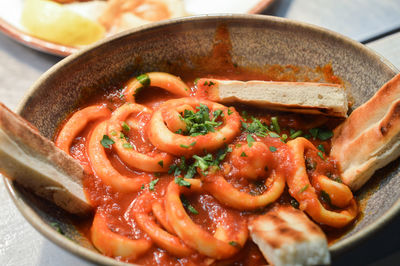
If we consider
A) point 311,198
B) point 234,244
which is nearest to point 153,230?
point 234,244

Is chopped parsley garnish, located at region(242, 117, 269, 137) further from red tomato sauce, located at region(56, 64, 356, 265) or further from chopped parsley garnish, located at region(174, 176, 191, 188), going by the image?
chopped parsley garnish, located at region(174, 176, 191, 188)

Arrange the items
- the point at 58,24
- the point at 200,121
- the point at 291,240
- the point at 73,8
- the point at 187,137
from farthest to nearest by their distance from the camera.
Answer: the point at 73,8, the point at 58,24, the point at 200,121, the point at 187,137, the point at 291,240

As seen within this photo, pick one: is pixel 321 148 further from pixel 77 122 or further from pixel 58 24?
pixel 58 24

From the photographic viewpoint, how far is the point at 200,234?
1.46 meters

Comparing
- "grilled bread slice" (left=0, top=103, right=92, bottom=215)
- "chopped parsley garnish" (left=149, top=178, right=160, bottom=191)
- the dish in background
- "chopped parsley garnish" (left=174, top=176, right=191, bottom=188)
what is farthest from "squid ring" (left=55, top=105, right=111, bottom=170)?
the dish in background

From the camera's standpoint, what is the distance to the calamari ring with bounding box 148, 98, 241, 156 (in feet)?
5.78

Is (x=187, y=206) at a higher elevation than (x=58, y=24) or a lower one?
lower

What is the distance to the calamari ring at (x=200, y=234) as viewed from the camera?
1464mm

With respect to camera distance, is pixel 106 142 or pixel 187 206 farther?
pixel 106 142

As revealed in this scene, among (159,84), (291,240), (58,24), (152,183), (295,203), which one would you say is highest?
(58,24)

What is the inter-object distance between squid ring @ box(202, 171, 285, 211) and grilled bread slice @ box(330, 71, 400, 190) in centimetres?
38

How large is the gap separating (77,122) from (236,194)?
96cm

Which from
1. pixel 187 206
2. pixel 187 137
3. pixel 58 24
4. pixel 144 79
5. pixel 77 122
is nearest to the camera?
pixel 187 206

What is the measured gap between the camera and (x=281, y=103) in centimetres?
203
